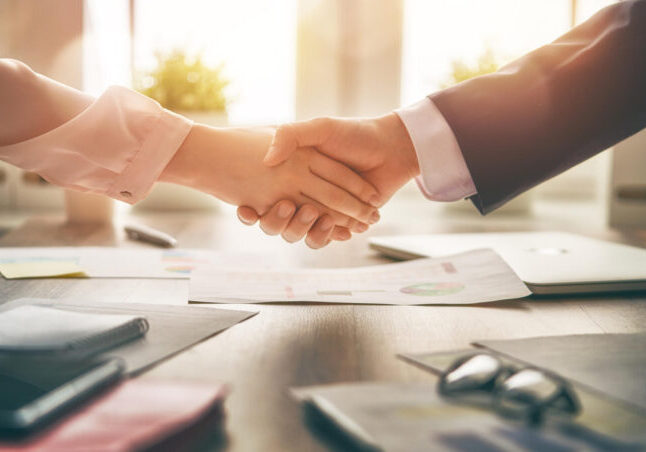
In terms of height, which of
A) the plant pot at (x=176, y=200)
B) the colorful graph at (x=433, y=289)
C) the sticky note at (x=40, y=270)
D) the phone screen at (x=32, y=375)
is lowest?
the phone screen at (x=32, y=375)

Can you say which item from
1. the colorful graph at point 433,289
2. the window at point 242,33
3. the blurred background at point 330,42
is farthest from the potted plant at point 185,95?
the colorful graph at point 433,289

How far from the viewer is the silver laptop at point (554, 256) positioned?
2.72 feet

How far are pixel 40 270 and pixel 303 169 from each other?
1.48 ft

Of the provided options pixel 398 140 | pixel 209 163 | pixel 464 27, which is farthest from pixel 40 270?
pixel 464 27

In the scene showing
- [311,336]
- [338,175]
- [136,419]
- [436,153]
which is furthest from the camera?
[338,175]

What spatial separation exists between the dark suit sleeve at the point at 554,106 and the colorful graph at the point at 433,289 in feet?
0.63

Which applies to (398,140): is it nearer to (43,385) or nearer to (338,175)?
(338,175)

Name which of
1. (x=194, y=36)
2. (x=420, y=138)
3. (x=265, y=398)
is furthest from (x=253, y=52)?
(x=265, y=398)

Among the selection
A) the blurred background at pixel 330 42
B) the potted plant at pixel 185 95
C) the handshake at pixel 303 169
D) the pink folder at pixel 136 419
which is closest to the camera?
the pink folder at pixel 136 419

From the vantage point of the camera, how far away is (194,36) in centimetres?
224

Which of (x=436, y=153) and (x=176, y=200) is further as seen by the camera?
(x=176, y=200)

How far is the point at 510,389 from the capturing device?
0.40 meters

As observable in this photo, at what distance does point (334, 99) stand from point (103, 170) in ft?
4.31

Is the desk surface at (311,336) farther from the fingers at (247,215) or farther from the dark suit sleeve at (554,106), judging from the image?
the dark suit sleeve at (554,106)
